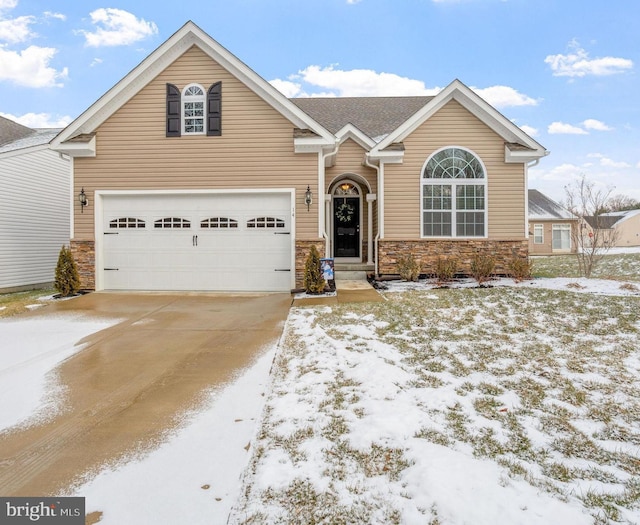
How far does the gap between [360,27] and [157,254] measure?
1352 centimetres

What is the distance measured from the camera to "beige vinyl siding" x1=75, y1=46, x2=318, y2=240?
9.27 metres

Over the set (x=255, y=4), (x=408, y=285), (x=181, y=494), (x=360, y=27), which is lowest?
(x=181, y=494)

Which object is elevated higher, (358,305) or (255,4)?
(255,4)

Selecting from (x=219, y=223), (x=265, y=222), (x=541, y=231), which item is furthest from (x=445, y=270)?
(x=541, y=231)

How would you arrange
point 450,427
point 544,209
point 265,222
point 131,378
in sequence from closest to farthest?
1. point 450,427
2. point 131,378
3. point 265,222
4. point 544,209

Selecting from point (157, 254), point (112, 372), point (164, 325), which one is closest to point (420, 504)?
point (112, 372)

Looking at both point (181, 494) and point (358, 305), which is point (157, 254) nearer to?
point (358, 305)

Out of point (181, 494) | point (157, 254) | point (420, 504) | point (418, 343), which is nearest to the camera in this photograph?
point (420, 504)

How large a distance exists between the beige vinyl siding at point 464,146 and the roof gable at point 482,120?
13 centimetres

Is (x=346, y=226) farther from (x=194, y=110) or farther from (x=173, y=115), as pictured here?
(x=173, y=115)

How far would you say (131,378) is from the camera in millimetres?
3938

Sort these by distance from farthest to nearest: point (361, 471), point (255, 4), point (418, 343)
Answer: point (255, 4) → point (418, 343) → point (361, 471)

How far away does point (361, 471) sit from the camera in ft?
7.36

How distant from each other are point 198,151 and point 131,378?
6.76 metres
